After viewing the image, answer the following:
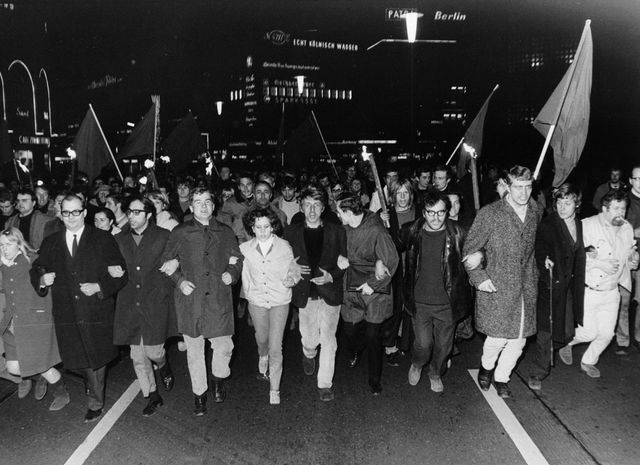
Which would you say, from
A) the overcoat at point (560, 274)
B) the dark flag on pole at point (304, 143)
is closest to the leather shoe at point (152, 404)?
the overcoat at point (560, 274)

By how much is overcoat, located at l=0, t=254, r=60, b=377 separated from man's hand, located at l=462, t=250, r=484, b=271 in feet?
13.1

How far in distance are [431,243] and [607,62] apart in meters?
16.4

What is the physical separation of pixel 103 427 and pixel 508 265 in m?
4.01

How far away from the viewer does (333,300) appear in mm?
5418

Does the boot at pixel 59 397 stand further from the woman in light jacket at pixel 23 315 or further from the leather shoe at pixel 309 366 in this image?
the leather shoe at pixel 309 366

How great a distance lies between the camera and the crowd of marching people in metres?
5.04

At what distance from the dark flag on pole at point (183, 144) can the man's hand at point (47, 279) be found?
20.7ft

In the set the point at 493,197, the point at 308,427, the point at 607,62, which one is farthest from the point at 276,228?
the point at 607,62

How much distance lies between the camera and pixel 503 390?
5383 mm

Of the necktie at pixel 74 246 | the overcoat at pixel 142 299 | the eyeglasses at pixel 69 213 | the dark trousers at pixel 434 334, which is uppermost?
the eyeglasses at pixel 69 213

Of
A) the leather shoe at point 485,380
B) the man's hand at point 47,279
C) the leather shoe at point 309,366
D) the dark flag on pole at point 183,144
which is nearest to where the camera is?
the man's hand at point 47,279

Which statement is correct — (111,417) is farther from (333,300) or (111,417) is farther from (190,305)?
(333,300)

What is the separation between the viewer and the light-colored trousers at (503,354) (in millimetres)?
5316

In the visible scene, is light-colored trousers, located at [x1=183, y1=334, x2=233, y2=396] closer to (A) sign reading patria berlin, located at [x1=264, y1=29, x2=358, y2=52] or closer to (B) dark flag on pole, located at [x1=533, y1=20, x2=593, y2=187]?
(B) dark flag on pole, located at [x1=533, y1=20, x2=593, y2=187]
